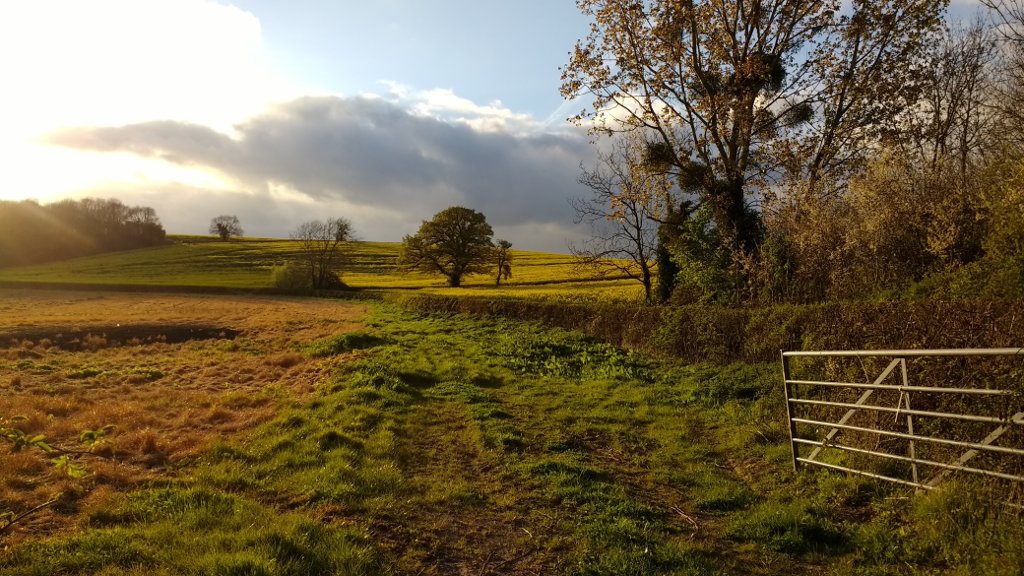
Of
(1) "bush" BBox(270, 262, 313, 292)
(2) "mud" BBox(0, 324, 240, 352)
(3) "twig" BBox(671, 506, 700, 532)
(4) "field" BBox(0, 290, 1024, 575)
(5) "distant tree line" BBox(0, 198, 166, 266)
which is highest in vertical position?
(5) "distant tree line" BBox(0, 198, 166, 266)

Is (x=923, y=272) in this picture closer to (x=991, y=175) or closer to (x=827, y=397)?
(x=991, y=175)

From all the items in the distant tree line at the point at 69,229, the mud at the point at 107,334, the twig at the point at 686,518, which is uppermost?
the distant tree line at the point at 69,229

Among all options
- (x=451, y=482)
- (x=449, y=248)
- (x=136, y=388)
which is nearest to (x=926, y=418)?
(x=451, y=482)

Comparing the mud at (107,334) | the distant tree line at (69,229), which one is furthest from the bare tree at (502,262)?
the distant tree line at (69,229)

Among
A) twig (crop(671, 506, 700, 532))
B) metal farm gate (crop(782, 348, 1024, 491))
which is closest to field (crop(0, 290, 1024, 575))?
twig (crop(671, 506, 700, 532))

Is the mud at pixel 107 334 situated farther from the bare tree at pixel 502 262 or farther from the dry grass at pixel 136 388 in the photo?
the bare tree at pixel 502 262

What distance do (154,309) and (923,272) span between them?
3989cm

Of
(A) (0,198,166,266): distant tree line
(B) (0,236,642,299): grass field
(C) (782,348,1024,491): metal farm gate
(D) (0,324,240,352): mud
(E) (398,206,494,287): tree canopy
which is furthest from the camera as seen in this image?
(A) (0,198,166,266): distant tree line

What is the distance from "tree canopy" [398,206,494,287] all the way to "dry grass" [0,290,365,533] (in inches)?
1001

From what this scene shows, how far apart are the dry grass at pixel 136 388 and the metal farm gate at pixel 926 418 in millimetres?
6377

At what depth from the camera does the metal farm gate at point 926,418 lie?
4.79 meters

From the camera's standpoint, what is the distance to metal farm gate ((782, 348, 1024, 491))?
479cm

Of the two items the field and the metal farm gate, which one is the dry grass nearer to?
the field

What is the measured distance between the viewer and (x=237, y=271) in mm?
65438
